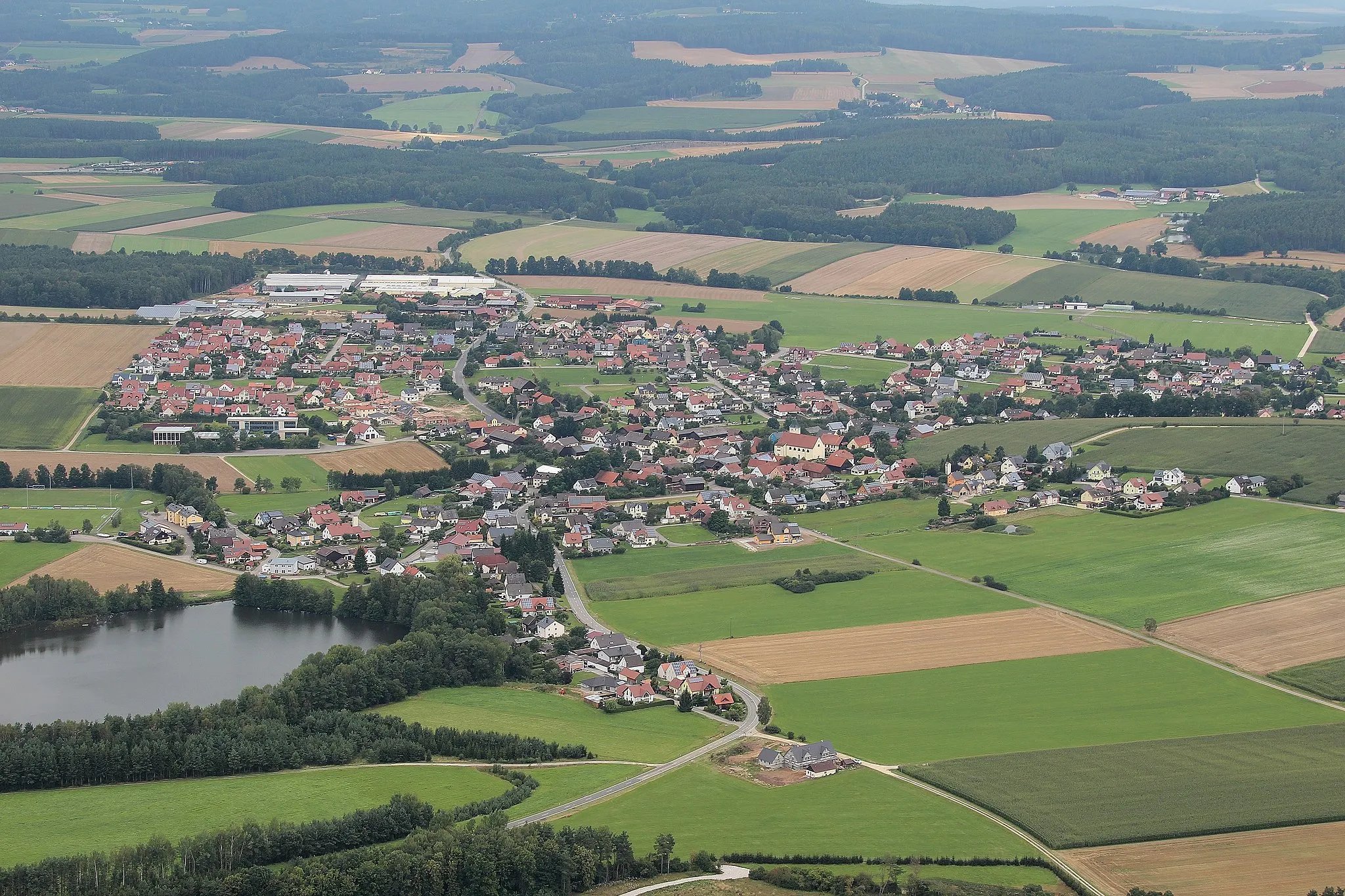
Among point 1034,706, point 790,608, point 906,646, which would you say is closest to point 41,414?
point 790,608

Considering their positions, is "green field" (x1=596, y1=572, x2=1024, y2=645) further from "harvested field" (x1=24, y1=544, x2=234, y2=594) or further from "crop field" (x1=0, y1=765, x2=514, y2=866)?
"harvested field" (x1=24, y1=544, x2=234, y2=594)

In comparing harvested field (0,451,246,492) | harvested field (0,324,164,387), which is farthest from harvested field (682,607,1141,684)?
harvested field (0,324,164,387)

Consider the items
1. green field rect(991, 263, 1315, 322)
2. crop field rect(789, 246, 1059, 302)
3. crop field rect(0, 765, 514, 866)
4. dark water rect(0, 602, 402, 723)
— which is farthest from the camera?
crop field rect(789, 246, 1059, 302)

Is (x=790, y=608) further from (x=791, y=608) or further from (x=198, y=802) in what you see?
(x=198, y=802)

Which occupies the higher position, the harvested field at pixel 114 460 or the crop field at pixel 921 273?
the crop field at pixel 921 273

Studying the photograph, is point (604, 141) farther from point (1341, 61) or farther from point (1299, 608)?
point (1299, 608)

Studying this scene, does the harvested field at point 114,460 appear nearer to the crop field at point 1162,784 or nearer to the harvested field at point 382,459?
the harvested field at point 382,459

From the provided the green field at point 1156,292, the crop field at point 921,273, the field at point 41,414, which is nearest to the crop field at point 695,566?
the field at point 41,414

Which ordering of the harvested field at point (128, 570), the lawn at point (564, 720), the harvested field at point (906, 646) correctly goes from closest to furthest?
1. the lawn at point (564, 720)
2. the harvested field at point (906, 646)
3. the harvested field at point (128, 570)
